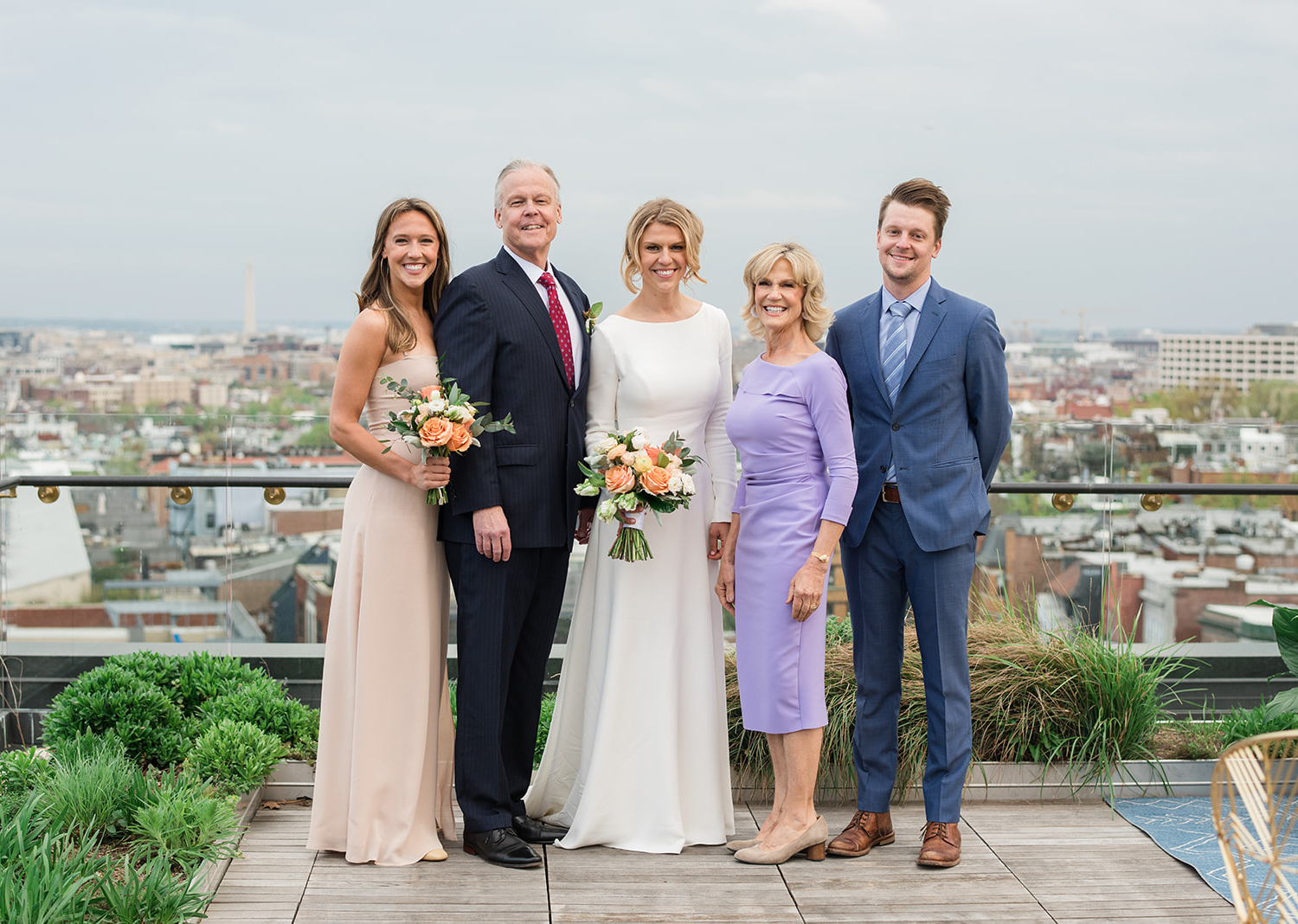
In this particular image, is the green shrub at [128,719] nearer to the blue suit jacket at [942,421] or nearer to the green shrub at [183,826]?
the green shrub at [183,826]

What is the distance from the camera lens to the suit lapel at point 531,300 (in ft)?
10.9

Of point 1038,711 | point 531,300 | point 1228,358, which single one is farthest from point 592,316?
point 1228,358

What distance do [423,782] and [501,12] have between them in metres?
74.5

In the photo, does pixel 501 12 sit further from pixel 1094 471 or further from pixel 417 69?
pixel 1094 471

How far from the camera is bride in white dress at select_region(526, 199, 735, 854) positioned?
3.39 m

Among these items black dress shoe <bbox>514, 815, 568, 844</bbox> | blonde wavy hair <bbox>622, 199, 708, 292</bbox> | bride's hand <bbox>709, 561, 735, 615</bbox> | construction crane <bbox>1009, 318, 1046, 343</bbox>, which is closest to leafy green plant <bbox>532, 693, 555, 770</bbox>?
black dress shoe <bbox>514, 815, 568, 844</bbox>

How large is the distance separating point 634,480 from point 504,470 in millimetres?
412

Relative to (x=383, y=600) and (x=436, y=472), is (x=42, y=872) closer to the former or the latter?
(x=383, y=600)

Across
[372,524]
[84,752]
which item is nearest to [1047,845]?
[372,524]

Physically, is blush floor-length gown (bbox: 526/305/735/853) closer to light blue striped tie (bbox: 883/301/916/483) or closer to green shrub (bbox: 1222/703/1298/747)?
light blue striped tie (bbox: 883/301/916/483)

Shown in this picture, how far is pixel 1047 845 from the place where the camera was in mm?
3471

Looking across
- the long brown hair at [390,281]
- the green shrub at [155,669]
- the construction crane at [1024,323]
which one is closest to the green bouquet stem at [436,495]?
the long brown hair at [390,281]

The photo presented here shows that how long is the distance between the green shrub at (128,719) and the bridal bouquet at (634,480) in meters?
1.75

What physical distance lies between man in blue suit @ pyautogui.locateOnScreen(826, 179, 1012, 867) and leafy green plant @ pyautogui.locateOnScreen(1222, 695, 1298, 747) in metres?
1.37
